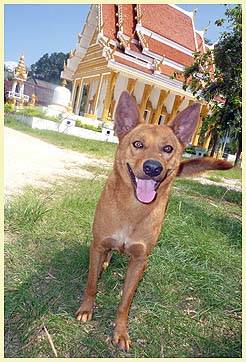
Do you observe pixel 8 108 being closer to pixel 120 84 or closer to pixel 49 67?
pixel 120 84

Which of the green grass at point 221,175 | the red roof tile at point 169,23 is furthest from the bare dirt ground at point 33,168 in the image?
the red roof tile at point 169,23

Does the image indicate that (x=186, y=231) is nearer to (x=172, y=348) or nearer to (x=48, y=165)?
(x=172, y=348)

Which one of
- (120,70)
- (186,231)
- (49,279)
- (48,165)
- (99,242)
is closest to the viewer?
(99,242)

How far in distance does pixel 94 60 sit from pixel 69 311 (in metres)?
21.0

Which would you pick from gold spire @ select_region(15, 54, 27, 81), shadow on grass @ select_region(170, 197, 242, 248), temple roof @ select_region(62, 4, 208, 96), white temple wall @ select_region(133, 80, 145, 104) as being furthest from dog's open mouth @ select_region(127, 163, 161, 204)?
gold spire @ select_region(15, 54, 27, 81)

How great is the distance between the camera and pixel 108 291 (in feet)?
9.26

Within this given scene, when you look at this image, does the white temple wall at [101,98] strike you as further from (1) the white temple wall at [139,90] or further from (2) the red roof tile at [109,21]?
(2) the red roof tile at [109,21]

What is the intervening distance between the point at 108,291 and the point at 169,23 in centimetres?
2408

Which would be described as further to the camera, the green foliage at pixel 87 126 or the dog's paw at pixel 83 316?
the green foliage at pixel 87 126

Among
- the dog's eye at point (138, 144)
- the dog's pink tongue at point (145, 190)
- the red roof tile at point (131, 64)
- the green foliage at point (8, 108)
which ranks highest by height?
the red roof tile at point (131, 64)

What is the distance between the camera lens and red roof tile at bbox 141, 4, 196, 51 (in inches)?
873

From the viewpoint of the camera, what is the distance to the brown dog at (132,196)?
7.50 feet

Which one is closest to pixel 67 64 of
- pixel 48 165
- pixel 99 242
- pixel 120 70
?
pixel 120 70

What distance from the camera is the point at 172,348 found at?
2.34 m
